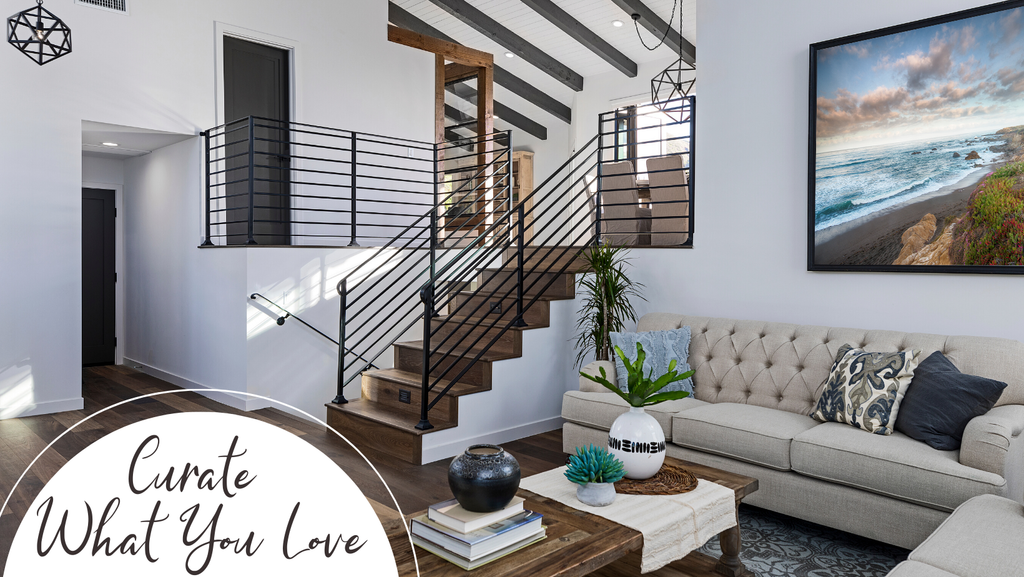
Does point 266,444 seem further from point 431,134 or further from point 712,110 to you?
point 431,134

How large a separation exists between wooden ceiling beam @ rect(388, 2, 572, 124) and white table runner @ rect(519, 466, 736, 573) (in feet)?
24.9

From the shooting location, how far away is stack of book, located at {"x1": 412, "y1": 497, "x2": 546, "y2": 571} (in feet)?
5.95

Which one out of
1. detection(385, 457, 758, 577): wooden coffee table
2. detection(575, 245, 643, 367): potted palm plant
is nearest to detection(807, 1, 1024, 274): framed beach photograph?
detection(575, 245, 643, 367): potted palm plant

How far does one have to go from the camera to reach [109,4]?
5379 millimetres

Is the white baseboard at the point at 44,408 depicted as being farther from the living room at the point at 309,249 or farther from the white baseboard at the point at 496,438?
the white baseboard at the point at 496,438

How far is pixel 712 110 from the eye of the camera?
177 inches

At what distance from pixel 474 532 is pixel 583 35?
7714 millimetres

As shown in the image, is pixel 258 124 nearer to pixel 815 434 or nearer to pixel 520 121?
pixel 520 121

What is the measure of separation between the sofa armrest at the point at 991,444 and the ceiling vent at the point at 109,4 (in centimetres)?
630

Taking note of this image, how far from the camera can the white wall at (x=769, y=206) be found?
3.63 m

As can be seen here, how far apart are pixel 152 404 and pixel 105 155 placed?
3.22 meters

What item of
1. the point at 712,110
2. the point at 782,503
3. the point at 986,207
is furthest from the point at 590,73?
the point at 782,503

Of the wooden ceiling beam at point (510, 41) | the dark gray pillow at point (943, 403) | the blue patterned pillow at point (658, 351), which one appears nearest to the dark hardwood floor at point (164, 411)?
the blue patterned pillow at point (658, 351)

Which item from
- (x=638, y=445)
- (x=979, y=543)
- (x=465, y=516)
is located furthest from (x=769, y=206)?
(x=465, y=516)
